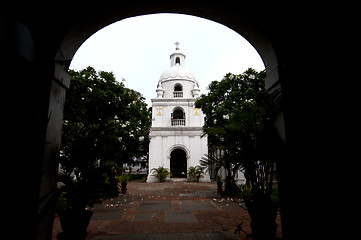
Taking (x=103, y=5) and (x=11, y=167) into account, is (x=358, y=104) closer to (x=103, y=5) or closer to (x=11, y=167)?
(x=103, y=5)

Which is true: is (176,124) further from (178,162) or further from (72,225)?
(72,225)

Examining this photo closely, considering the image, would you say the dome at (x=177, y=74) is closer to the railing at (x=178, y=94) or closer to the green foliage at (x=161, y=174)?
the railing at (x=178, y=94)

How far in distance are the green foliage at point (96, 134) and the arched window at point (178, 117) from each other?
256 inches

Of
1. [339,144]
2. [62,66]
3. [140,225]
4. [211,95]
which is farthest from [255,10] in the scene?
[211,95]

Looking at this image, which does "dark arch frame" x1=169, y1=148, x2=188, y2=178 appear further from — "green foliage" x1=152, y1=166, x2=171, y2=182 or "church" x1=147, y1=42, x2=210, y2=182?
"green foliage" x1=152, y1=166, x2=171, y2=182

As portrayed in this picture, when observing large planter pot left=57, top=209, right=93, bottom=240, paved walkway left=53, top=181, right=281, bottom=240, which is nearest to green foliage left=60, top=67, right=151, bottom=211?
large planter pot left=57, top=209, right=93, bottom=240

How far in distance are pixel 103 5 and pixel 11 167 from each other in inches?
79.9

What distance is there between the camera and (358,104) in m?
1.94

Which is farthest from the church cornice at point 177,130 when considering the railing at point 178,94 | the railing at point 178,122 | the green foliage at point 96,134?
the green foliage at point 96,134

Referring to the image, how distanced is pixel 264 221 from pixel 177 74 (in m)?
19.9

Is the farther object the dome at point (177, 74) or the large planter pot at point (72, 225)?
the dome at point (177, 74)

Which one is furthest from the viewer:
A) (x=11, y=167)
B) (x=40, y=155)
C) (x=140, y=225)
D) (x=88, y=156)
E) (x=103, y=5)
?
(x=140, y=225)

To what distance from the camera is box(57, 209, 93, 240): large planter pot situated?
2.72m

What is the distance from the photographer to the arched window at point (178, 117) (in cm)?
1980
